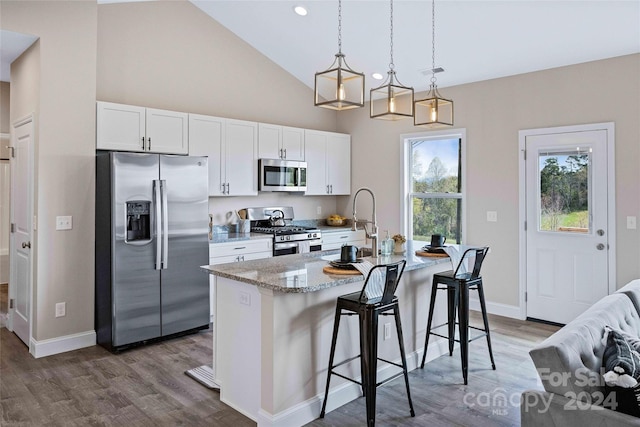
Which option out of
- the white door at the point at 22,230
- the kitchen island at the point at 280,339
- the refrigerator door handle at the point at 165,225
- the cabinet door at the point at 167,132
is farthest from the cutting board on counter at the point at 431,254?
the white door at the point at 22,230

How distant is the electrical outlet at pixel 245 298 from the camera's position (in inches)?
112

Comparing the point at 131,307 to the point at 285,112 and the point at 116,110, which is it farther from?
the point at 285,112

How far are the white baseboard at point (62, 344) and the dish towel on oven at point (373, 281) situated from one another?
2.79m

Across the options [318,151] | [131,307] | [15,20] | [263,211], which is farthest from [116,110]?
[318,151]

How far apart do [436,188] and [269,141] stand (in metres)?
2.25

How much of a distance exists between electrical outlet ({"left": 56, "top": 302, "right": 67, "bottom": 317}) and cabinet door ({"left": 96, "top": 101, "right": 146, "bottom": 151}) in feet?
4.79

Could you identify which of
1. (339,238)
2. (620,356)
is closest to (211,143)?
(339,238)

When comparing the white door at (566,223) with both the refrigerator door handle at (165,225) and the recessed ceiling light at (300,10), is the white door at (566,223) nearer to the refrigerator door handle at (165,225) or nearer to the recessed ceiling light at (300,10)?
the recessed ceiling light at (300,10)

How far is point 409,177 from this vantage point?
620cm

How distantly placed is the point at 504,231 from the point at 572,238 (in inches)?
27.6

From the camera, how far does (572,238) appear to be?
4.70m

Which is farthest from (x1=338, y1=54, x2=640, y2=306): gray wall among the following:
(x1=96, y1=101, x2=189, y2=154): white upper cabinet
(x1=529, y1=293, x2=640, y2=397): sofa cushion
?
(x1=96, y1=101, x2=189, y2=154): white upper cabinet

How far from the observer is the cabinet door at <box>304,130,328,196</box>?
6.23 metres

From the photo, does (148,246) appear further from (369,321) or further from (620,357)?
(620,357)
